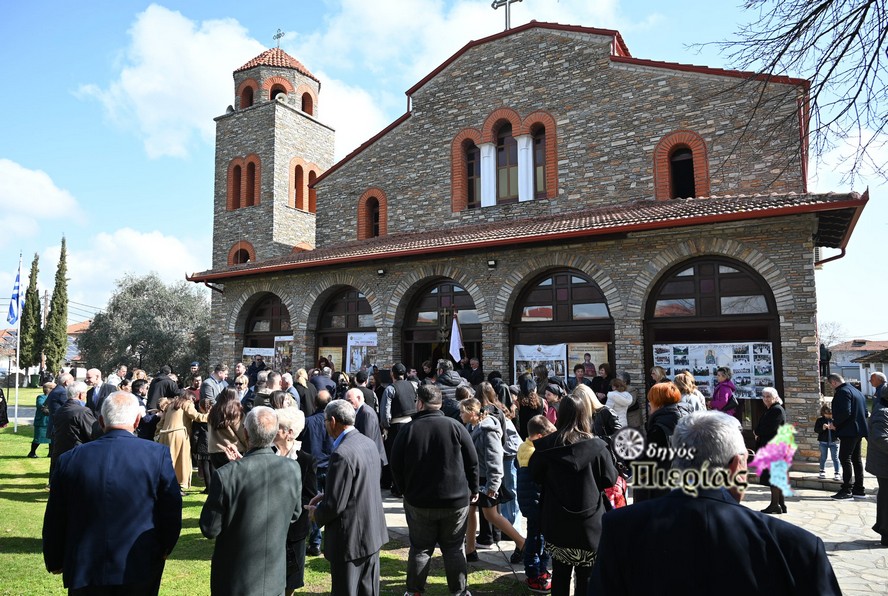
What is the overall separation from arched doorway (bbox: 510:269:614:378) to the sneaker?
24.6ft

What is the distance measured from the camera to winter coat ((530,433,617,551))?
3771 millimetres

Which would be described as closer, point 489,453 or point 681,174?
point 489,453

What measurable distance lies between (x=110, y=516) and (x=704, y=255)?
10.7 meters

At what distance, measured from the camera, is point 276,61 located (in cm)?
2375

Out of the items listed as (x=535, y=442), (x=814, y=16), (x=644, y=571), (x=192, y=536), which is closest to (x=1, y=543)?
(x=192, y=536)

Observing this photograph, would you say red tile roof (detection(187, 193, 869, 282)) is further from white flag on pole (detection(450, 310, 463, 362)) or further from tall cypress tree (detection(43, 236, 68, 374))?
tall cypress tree (detection(43, 236, 68, 374))

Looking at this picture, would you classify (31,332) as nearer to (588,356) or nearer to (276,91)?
(276,91)

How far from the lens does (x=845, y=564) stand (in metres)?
5.36

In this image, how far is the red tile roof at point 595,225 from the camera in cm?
967

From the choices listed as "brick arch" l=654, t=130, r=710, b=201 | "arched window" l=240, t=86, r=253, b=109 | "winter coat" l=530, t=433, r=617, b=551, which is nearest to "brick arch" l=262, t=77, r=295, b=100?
"arched window" l=240, t=86, r=253, b=109

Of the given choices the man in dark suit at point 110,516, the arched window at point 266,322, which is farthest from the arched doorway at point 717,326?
the arched window at point 266,322

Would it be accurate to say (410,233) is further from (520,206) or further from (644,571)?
(644,571)

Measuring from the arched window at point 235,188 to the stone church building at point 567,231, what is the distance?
5573 millimetres

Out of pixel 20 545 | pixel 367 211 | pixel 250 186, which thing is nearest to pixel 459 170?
pixel 367 211
